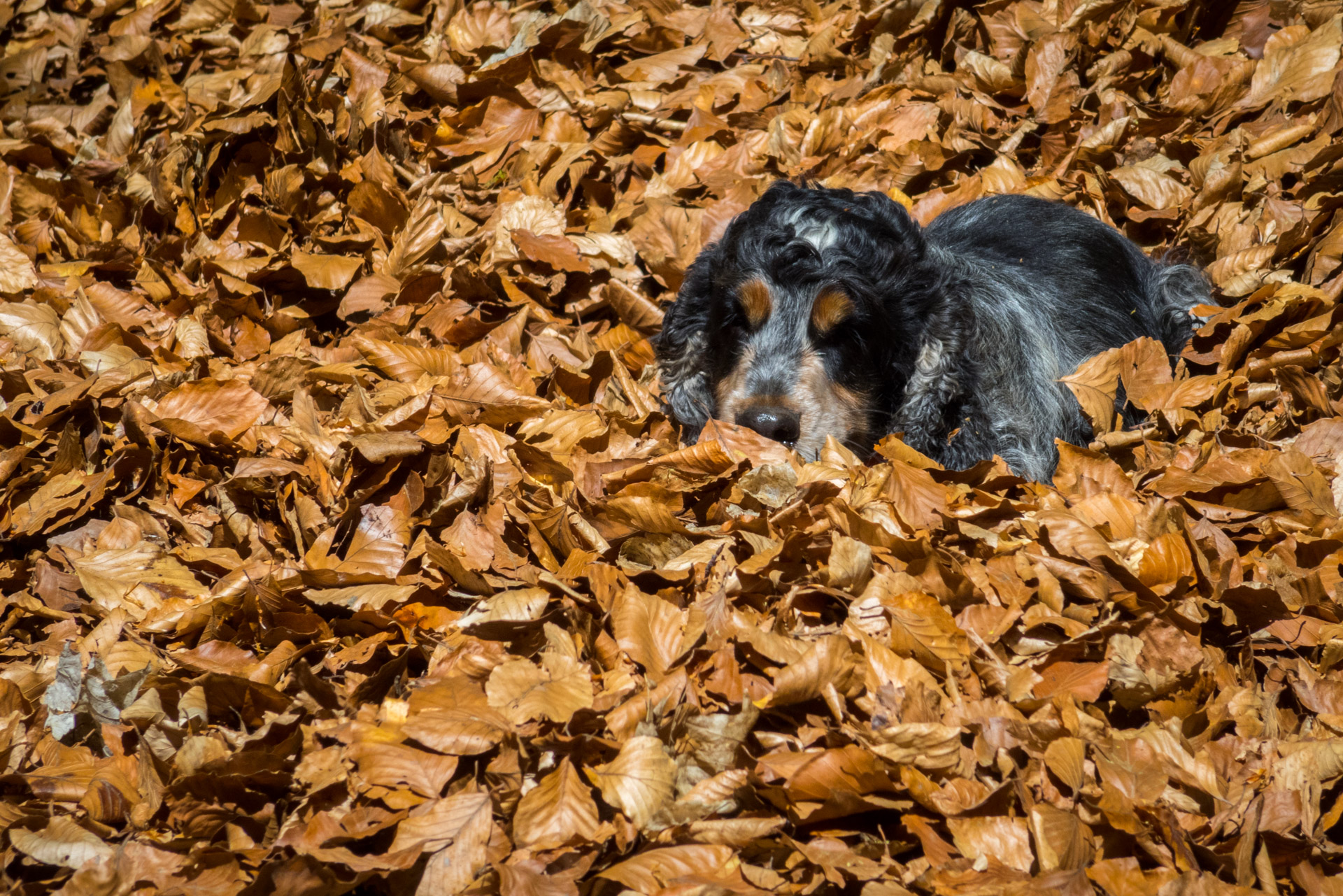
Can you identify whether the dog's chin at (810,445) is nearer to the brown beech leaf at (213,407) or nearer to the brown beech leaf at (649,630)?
the brown beech leaf at (649,630)

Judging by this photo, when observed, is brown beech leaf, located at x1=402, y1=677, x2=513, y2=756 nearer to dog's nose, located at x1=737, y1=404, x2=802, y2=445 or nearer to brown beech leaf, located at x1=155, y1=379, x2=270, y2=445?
dog's nose, located at x1=737, y1=404, x2=802, y2=445

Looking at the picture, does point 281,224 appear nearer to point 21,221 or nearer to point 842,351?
point 21,221

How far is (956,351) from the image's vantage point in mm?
4359

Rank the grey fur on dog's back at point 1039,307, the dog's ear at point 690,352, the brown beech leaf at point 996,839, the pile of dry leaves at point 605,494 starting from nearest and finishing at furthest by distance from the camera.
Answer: the brown beech leaf at point 996,839 → the pile of dry leaves at point 605,494 → the grey fur on dog's back at point 1039,307 → the dog's ear at point 690,352

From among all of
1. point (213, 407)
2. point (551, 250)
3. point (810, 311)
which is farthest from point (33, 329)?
point (810, 311)

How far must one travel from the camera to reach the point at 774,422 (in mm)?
3908

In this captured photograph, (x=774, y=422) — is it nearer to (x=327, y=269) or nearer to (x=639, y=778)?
(x=639, y=778)

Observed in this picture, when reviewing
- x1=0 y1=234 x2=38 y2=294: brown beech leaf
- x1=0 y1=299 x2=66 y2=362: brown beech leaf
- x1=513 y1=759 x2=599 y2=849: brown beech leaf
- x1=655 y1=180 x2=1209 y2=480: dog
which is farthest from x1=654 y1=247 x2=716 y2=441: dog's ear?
x1=0 y1=234 x2=38 y2=294: brown beech leaf

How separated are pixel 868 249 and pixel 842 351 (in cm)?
45

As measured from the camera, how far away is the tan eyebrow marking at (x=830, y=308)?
13.5 feet

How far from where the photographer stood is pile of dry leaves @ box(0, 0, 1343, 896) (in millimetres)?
2668

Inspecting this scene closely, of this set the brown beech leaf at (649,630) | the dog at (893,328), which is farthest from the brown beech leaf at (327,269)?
the brown beech leaf at (649,630)

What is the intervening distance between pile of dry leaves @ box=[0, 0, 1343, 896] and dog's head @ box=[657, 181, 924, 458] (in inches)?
11.2

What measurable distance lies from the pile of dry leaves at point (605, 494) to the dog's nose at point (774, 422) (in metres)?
0.10
